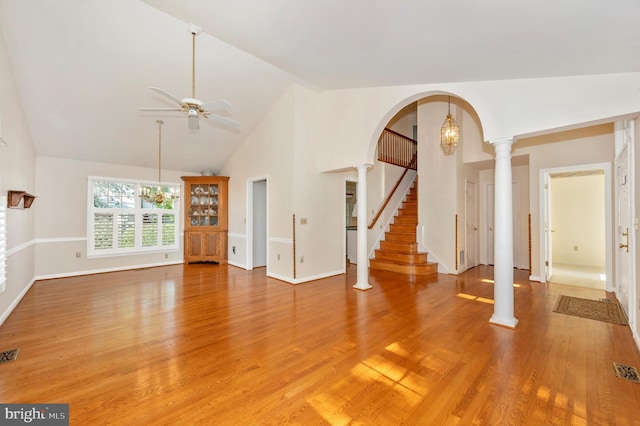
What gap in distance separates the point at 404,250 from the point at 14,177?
22.5ft

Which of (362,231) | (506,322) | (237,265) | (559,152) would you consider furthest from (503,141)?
(237,265)

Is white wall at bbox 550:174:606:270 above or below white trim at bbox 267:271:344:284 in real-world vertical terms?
above

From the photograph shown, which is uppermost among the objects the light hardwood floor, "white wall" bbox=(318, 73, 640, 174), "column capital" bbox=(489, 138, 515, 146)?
"white wall" bbox=(318, 73, 640, 174)

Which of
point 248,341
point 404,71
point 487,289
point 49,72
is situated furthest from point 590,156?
point 49,72

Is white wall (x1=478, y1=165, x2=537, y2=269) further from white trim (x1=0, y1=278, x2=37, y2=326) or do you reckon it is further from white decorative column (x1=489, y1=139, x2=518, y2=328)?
white trim (x1=0, y1=278, x2=37, y2=326)

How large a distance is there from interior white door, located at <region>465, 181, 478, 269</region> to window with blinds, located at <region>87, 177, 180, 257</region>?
24.3 ft

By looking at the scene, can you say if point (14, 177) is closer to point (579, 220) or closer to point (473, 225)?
point (473, 225)

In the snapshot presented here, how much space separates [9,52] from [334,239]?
225 inches

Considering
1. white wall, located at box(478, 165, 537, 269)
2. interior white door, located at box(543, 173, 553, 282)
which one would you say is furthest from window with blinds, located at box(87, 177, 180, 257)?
white wall, located at box(478, 165, 537, 269)

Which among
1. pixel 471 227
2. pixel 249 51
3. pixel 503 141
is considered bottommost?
pixel 471 227

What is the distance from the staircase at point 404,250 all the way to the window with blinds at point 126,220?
5412mm

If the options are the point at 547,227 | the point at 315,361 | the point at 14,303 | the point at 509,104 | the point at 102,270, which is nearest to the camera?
the point at 315,361

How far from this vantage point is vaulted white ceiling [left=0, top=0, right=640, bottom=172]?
1896mm

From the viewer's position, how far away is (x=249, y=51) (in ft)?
9.88
